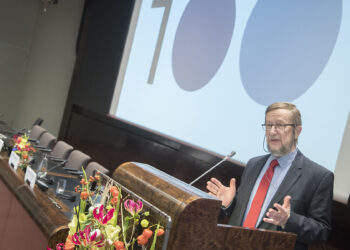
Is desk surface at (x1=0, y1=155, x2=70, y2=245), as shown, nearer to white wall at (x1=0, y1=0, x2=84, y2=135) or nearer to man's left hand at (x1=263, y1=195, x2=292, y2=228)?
man's left hand at (x1=263, y1=195, x2=292, y2=228)

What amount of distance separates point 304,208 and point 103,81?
18.2 ft

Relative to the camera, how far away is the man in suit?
195 cm

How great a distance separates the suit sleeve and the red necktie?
0.23 m

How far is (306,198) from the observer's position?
199cm

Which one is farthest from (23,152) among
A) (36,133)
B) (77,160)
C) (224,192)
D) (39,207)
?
(36,133)

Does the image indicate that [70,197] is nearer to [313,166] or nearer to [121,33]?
[313,166]

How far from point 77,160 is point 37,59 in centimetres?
598

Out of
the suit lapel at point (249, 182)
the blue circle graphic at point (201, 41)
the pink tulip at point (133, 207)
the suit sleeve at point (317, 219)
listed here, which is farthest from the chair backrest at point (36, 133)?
the pink tulip at point (133, 207)

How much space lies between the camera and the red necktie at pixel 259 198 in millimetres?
2033

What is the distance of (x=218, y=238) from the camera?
4.27 ft

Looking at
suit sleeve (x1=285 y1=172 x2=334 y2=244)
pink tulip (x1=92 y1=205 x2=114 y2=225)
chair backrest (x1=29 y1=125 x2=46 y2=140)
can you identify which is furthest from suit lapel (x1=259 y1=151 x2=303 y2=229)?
chair backrest (x1=29 y1=125 x2=46 y2=140)

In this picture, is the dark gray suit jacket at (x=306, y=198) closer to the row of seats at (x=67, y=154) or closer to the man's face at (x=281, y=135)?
the man's face at (x=281, y=135)

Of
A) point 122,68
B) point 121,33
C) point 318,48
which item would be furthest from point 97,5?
point 318,48

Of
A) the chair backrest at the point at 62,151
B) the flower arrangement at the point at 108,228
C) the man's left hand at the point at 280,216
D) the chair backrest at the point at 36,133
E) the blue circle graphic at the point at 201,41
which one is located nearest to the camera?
the flower arrangement at the point at 108,228
